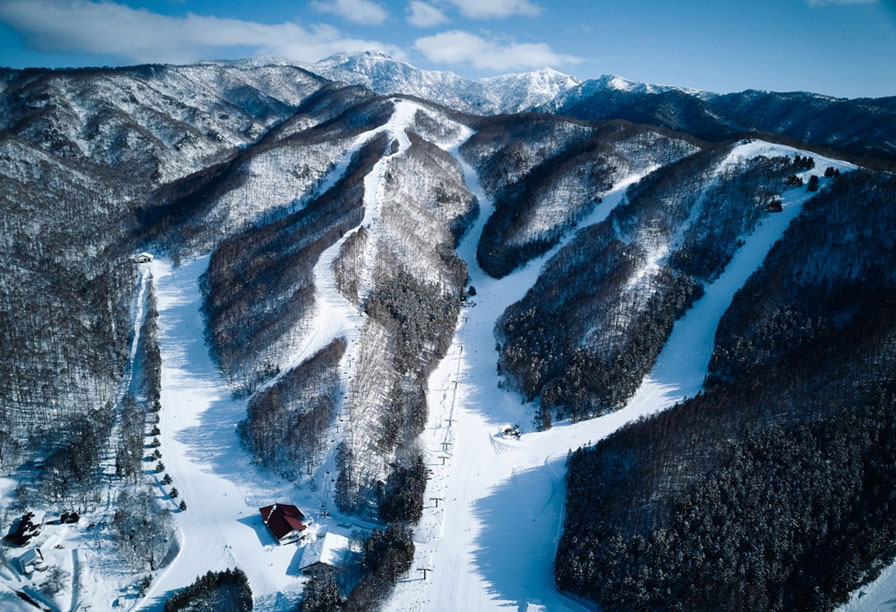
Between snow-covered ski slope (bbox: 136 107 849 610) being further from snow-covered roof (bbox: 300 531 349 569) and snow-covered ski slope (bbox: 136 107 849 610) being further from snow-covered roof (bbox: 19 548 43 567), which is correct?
snow-covered roof (bbox: 19 548 43 567)

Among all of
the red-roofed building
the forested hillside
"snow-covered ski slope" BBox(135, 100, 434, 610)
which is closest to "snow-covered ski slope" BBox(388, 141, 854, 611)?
the forested hillside

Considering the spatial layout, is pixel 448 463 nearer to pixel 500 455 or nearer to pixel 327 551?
pixel 500 455

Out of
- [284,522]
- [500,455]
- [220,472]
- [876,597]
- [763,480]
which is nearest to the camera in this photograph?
[876,597]

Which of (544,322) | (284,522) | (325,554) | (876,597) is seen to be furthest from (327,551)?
(876,597)

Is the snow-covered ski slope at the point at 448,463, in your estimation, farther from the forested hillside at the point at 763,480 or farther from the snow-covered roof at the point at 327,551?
the forested hillside at the point at 763,480

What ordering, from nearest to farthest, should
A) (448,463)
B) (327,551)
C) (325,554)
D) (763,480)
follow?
(325,554)
(327,551)
(763,480)
(448,463)

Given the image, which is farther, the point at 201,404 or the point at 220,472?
the point at 201,404

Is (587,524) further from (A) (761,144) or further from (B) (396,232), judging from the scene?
(A) (761,144)

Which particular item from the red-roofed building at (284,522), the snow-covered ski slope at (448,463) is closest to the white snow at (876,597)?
the snow-covered ski slope at (448,463)
